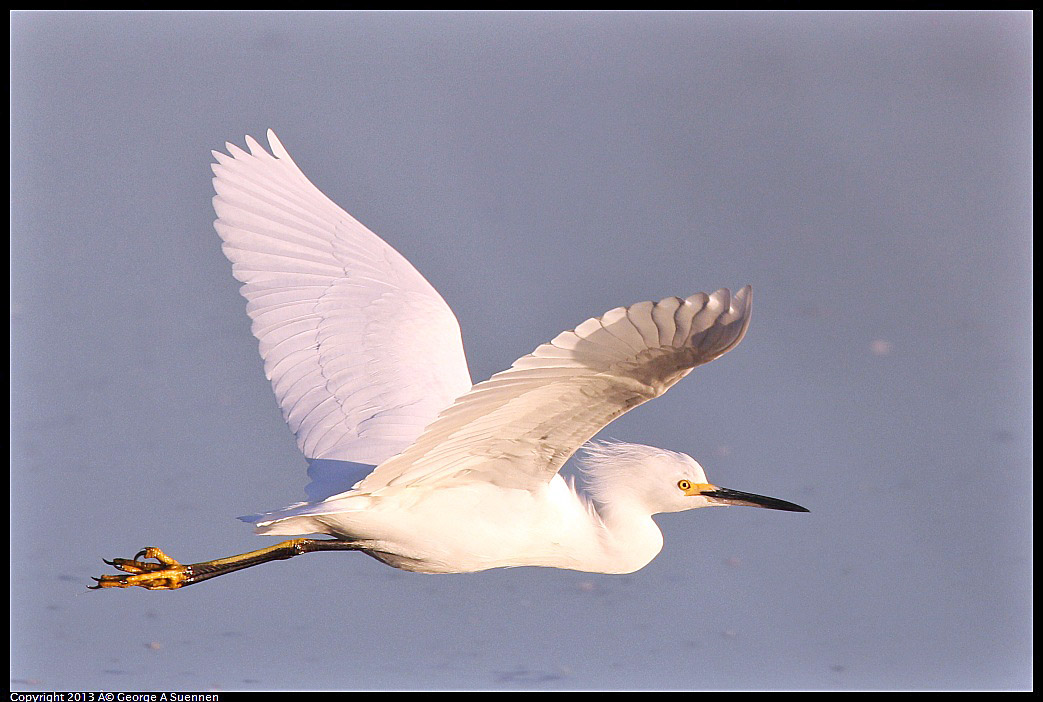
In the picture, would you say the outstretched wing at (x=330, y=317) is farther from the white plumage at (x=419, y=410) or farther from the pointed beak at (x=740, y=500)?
the pointed beak at (x=740, y=500)

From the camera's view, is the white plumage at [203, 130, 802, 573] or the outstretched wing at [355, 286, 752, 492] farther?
the white plumage at [203, 130, 802, 573]

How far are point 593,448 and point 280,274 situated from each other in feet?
3.64

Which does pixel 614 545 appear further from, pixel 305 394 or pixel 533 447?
pixel 305 394

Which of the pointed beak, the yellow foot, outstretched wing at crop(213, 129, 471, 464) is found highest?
outstretched wing at crop(213, 129, 471, 464)

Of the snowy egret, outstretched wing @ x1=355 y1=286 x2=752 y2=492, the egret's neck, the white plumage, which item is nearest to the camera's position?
outstretched wing @ x1=355 y1=286 x2=752 y2=492

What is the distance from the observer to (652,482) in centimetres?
373

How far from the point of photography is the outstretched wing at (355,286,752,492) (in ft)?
7.68

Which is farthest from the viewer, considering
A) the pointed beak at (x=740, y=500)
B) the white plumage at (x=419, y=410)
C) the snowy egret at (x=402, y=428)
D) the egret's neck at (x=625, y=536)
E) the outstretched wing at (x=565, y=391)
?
the pointed beak at (x=740, y=500)

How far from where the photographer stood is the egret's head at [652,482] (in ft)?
12.2

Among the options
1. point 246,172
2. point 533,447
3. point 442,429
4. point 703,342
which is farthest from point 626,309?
point 246,172

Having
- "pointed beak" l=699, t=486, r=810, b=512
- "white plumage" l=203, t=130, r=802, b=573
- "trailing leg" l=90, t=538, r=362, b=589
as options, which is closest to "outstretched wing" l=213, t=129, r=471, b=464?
"white plumage" l=203, t=130, r=802, b=573

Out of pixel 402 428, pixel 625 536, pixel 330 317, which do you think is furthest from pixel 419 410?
pixel 625 536

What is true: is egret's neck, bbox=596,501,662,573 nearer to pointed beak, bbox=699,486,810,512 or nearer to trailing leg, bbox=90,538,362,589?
pointed beak, bbox=699,486,810,512

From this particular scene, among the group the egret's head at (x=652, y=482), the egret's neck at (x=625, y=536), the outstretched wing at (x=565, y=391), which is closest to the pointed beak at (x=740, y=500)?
the egret's head at (x=652, y=482)
